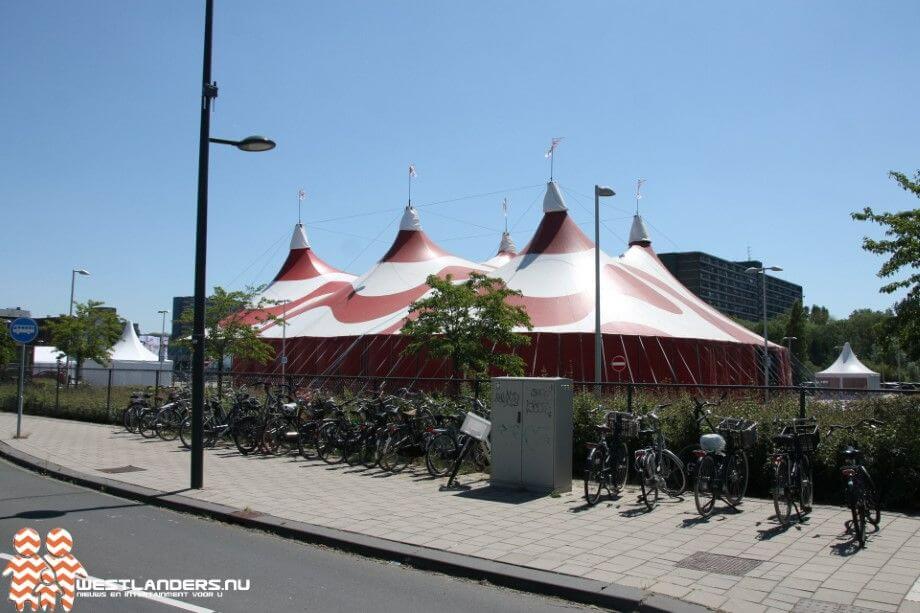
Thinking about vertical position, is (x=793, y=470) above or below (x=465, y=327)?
below

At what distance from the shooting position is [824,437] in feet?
31.4

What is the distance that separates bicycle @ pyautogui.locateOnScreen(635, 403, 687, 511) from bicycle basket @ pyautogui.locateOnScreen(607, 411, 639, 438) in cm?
22

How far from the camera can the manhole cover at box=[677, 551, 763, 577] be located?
20.7 ft

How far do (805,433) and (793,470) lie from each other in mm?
433

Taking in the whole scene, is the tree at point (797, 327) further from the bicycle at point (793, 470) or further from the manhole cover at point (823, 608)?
the manhole cover at point (823, 608)

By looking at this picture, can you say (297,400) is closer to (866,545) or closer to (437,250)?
(866,545)

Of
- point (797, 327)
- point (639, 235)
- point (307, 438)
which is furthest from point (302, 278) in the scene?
point (797, 327)

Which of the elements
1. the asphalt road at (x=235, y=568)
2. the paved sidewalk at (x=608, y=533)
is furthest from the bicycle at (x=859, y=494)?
the asphalt road at (x=235, y=568)

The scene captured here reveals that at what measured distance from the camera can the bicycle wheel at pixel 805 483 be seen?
27.2 ft

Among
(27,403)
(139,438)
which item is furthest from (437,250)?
(139,438)

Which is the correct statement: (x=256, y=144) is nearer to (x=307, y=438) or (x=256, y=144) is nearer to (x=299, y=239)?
(x=307, y=438)

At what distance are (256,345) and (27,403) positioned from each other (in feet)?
28.0

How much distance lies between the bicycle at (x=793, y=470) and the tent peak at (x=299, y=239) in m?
43.3

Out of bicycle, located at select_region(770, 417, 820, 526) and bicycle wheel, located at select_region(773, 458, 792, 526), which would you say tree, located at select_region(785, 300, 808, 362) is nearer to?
bicycle, located at select_region(770, 417, 820, 526)
